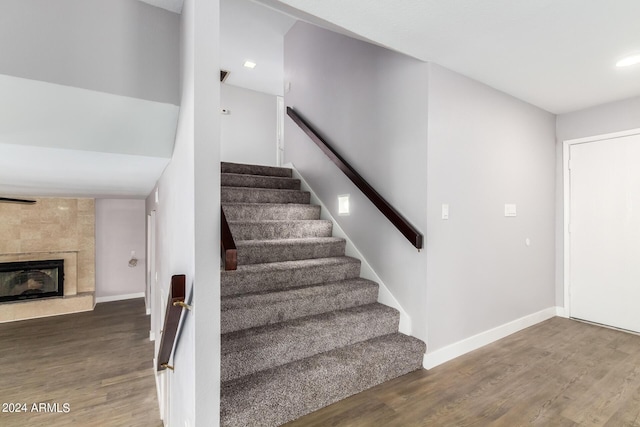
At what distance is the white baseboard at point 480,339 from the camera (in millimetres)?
2459

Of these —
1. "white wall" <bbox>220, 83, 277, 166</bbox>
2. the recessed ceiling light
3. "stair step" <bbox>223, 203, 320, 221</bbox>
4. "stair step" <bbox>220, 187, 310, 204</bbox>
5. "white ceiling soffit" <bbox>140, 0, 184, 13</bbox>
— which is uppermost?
"white wall" <bbox>220, 83, 277, 166</bbox>

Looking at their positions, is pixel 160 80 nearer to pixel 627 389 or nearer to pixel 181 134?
pixel 181 134

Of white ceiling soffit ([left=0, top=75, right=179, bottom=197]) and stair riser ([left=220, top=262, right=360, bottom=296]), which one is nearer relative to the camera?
white ceiling soffit ([left=0, top=75, right=179, bottom=197])

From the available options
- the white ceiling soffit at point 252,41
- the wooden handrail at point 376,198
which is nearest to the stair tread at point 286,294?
the wooden handrail at point 376,198

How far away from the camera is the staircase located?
184 centimetres

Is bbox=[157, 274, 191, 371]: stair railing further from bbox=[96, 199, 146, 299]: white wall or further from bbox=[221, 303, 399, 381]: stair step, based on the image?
bbox=[96, 199, 146, 299]: white wall

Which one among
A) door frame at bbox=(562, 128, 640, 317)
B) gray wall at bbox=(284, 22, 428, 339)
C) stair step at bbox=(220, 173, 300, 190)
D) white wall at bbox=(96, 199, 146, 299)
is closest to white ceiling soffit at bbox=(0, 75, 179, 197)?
→ stair step at bbox=(220, 173, 300, 190)

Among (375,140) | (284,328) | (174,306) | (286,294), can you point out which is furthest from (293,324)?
(375,140)

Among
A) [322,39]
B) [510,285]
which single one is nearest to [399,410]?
[510,285]

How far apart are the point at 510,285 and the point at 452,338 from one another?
104 centimetres

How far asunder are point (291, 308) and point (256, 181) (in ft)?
5.83

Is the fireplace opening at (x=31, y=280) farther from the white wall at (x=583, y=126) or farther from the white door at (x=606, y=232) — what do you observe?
the white door at (x=606, y=232)

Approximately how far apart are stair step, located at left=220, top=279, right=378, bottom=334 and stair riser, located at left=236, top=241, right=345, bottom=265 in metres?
0.37

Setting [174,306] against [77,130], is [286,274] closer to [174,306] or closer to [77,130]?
[174,306]
